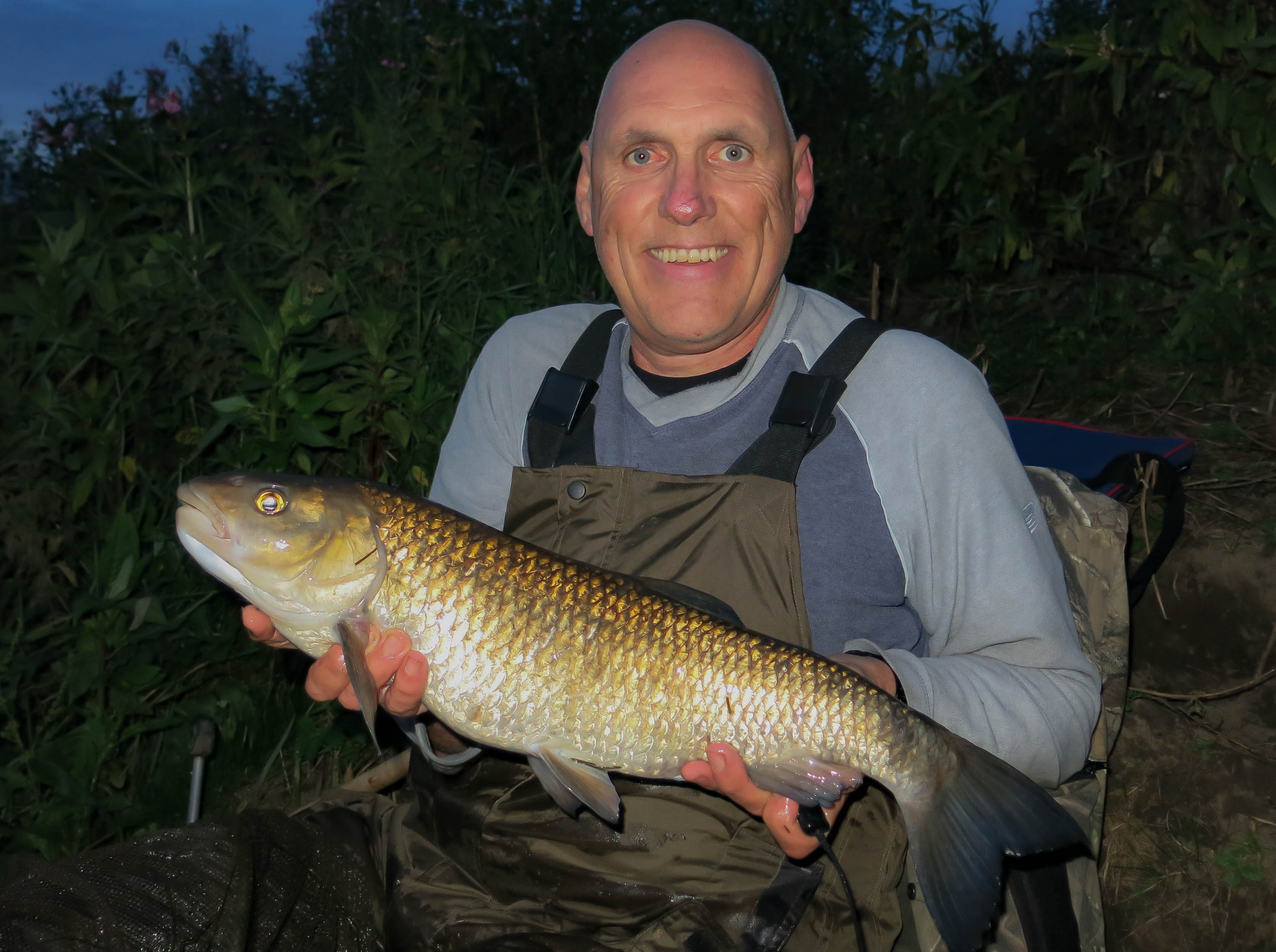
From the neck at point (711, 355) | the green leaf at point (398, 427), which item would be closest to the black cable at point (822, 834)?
the neck at point (711, 355)

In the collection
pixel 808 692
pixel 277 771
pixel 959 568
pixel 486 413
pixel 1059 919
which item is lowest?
pixel 277 771

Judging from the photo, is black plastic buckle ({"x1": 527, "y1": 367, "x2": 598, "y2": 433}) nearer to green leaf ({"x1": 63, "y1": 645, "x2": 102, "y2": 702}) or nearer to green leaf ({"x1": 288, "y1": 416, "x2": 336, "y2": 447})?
green leaf ({"x1": 288, "y1": 416, "x2": 336, "y2": 447})

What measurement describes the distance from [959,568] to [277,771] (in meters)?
2.67

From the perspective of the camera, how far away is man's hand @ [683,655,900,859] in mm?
1827

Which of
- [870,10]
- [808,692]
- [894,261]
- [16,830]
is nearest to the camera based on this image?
[808,692]

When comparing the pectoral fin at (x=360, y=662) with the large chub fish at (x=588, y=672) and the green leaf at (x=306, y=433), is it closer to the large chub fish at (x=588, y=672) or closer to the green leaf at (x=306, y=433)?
the large chub fish at (x=588, y=672)

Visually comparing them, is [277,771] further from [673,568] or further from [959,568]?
[959,568]

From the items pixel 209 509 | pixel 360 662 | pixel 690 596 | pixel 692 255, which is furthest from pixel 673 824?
pixel 692 255

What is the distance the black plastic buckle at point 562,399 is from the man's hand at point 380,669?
63cm

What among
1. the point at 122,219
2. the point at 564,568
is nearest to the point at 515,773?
the point at 564,568

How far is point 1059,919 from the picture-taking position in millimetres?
1964

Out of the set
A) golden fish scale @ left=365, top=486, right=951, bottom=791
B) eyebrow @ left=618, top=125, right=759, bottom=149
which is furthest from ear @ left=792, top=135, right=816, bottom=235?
golden fish scale @ left=365, top=486, right=951, bottom=791

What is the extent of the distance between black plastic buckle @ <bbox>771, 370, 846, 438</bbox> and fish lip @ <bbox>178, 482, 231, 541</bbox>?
1.07m

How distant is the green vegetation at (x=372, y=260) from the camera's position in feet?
11.6
